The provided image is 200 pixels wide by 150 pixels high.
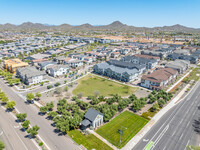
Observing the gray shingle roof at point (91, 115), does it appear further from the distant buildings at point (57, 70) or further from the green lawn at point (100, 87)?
the distant buildings at point (57, 70)

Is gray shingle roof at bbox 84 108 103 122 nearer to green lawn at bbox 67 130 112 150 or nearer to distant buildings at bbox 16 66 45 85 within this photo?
green lawn at bbox 67 130 112 150

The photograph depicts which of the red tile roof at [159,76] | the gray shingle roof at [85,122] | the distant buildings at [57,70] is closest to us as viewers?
the gray shingle roof at [85,122]

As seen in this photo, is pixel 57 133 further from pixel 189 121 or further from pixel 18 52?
pixel 18 52

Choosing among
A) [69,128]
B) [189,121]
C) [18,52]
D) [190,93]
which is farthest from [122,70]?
[18,52]

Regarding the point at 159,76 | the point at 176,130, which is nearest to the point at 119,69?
the point at 159,76

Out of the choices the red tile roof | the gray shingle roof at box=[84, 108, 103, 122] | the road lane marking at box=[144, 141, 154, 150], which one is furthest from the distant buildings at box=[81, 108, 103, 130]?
the red tile roof

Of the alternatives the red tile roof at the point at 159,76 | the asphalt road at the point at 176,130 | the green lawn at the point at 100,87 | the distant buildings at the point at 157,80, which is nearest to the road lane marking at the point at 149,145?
the asphalt road at the point at 176,130

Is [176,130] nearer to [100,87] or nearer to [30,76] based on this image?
[100,87]
